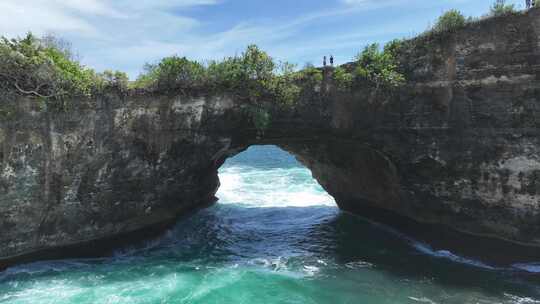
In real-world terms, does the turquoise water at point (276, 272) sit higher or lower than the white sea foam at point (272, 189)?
lower

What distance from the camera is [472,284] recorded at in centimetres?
1068

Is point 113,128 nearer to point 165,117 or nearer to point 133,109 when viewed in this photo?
point 133,109

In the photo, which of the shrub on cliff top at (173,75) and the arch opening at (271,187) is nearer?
the shrub on cliff top at (173,75)

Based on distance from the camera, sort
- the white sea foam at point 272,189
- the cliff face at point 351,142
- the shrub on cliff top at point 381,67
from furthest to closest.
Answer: the white sea foam at point 272,189, the shrub on cliff top at point 381,67, the cliff face at point 351,142

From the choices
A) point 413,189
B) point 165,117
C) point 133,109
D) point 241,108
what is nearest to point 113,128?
point 133,109

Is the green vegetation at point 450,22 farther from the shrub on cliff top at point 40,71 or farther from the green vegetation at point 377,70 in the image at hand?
the shrub on cliff top at point 40,71

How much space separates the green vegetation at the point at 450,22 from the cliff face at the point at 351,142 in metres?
0.25

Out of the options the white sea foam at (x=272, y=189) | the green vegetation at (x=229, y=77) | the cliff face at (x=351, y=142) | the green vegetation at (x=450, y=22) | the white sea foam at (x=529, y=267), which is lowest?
the white sea foam at (x=529, y=267)

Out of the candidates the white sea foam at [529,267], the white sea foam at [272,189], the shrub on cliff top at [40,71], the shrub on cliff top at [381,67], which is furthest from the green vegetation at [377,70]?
the white sea foam at [272,189]

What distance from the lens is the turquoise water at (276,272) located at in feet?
33.7

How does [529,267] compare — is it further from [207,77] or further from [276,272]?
[207,77]

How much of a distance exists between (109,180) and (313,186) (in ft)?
55.5

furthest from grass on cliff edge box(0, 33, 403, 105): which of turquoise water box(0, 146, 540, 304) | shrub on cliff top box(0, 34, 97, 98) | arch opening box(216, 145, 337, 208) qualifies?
arch opening box(216, 145, 337, 208)

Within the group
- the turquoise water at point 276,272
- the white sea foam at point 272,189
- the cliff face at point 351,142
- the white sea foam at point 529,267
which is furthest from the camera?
the white sea foam at point 272,189
